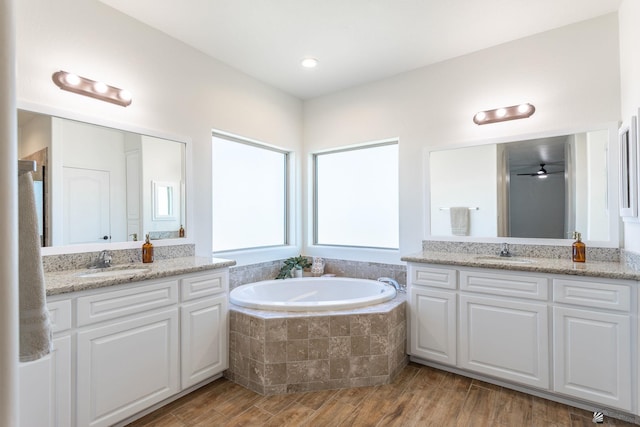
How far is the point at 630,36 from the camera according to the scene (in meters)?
2.09

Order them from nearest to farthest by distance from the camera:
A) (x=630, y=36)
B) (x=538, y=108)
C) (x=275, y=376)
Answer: (x=630, y=36)
(x=275, y=376)
(x=538, y=108)

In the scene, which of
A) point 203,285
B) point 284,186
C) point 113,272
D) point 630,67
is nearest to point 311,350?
point 203,285

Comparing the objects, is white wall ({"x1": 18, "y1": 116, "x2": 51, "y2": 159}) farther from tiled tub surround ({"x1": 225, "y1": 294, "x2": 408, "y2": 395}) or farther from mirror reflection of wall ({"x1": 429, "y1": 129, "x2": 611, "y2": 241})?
mirror reflection of wall ({"x1": 429, "y1": 129, "x2": 611, "y2": 241})

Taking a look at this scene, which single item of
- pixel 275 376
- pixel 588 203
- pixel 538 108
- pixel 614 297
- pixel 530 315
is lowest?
pixel 275 376

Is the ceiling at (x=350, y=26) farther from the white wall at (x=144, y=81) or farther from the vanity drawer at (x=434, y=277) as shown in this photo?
the vanity drawer at (x=434, y=277)

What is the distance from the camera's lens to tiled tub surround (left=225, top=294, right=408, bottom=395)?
2.23 meters

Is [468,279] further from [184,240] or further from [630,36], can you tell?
[184,240]

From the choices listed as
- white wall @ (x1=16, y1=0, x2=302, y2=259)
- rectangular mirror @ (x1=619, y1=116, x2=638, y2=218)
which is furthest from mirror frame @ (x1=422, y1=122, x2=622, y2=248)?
white wall @ (x1=16, y1=0, x2=302, y2=259)

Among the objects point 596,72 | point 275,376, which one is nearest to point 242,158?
point 275,376

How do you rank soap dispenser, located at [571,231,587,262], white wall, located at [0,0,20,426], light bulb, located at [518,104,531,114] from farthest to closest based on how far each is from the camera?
light bulb, located at [518,104,531,114] < soap dispenser, located at [571,231,587,262] < white wall, located at [0,0,20,426]

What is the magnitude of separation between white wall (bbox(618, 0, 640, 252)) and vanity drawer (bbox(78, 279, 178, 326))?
9.57 ft

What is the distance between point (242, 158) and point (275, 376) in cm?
210

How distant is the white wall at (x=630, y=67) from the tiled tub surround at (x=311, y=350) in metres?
1.64

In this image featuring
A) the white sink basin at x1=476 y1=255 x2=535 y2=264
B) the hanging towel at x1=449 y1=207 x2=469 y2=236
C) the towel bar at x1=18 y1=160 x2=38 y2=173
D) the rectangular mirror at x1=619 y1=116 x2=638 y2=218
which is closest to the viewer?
the towel bar at x1=18 y1=160 x2=38 y2=173
